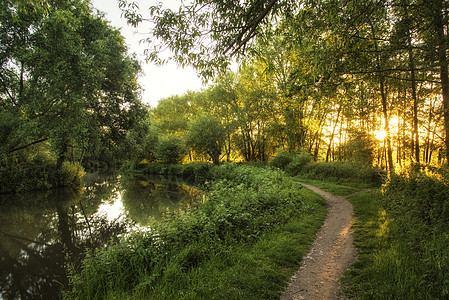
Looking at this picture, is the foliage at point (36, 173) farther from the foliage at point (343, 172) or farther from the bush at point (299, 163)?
the foliage at point (343, 172)

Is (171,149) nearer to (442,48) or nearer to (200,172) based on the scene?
(200,172)

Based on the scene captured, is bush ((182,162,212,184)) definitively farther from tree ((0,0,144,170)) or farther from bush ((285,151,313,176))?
tree ((0,0,144,170))

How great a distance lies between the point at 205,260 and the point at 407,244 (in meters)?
4.09

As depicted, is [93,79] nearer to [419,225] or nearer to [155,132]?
A: [419,225]

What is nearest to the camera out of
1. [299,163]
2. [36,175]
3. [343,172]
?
[343,172]

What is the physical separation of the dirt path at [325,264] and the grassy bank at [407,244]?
9.2 inches

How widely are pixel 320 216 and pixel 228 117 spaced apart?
2980cm

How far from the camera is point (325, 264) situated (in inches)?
177

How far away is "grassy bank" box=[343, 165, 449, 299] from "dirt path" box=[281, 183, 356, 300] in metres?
0.23

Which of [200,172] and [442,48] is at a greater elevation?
[442,48]

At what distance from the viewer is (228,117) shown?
1441 inches

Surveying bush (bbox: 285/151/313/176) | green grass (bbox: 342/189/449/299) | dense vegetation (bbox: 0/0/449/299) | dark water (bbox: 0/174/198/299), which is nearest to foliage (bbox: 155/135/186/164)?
dense vegetation (bbox: 0/0/449/299)

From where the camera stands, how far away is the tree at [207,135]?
30000 millimetres

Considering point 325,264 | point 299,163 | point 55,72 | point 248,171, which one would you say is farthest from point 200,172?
point 325,264
